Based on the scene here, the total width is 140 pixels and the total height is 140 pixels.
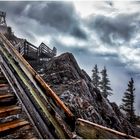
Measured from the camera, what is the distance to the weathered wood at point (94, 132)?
3.93 meters

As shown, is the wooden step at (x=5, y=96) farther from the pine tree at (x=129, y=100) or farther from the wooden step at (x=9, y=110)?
the pine tree at (x=129, y=100)

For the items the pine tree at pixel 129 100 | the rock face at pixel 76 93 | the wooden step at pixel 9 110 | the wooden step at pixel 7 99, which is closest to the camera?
the wooden step at pixel 9 110

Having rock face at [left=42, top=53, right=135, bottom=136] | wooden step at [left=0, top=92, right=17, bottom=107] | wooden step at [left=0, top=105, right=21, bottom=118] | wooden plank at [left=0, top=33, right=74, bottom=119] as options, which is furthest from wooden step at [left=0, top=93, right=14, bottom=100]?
rock face at [left=42, top=53, right=135, bottom=136]

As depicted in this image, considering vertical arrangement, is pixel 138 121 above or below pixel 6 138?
below

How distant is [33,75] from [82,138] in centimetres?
215

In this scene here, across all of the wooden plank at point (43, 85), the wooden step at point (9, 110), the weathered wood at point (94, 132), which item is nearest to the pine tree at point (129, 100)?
the wooden plank at point (43, 85)

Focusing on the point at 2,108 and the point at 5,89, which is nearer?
the point at 2,108

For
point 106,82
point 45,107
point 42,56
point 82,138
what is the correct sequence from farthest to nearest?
point 106,82, point 42,56, point 45,107, point 82,138

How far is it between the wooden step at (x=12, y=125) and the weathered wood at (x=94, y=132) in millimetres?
1304

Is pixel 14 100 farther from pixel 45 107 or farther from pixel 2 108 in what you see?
pixel 45 107

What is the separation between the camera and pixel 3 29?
38906 mm

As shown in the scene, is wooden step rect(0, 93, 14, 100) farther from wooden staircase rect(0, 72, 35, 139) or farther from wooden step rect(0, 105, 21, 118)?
wooden step rect(0, 105, 21, 118)

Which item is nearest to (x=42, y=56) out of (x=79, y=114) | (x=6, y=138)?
(x=79, y=114)

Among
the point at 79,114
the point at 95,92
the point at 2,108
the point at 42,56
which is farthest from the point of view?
the point at 42,56
